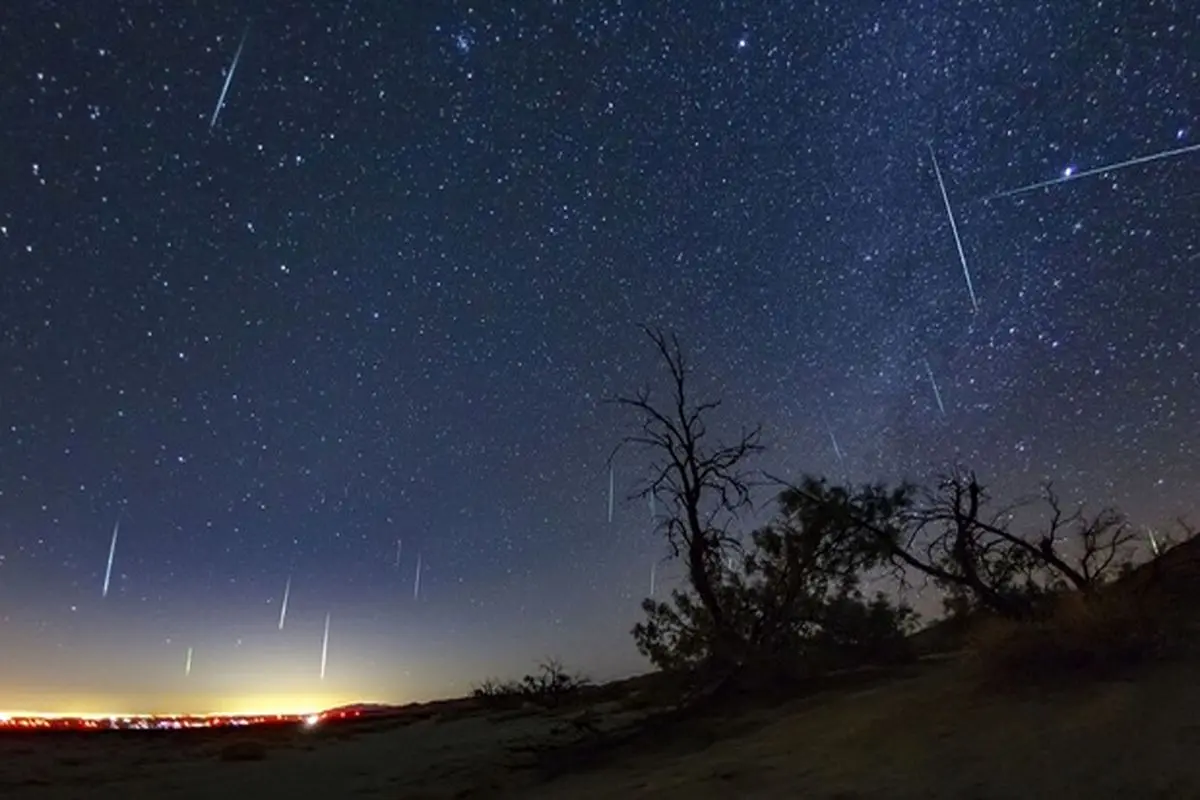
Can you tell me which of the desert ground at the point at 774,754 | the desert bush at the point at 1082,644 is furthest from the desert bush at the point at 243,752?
the desert bush at the point at 1082,644

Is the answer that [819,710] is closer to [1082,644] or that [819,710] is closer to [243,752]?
[1082,644]

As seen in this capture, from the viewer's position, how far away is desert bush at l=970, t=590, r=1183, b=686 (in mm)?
10484

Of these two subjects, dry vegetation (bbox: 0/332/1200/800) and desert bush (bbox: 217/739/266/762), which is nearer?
dry vegetation (bbox: 0/332/1200/800)

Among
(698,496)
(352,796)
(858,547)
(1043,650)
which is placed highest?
(698,496)

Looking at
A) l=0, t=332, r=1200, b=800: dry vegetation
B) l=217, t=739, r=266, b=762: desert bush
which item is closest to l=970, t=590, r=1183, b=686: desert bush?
l=0, t=332, r=1200, b=800: dry vegetation

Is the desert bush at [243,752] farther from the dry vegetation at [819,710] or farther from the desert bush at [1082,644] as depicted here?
the desert bush at [1082,644]

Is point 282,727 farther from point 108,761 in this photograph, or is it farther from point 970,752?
point 970,752

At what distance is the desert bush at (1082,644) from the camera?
413 inches

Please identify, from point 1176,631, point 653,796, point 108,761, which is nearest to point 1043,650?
point 1176,631

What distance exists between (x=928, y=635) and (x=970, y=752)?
16397mm

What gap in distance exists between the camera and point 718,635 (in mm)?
18000

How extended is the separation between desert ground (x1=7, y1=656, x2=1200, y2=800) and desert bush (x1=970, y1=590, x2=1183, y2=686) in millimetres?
406

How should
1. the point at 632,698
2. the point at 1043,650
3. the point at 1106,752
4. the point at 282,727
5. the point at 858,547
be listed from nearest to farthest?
the point at 1106,752 → the point at 1043,650 → the point at 858,547 → the point at 632,698 → the point at 282,727

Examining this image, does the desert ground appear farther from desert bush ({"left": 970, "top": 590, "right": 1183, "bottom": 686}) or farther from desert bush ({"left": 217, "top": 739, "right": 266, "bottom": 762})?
desert bush ({"left": 970, "top": 590, "right": 1183, "bottom": 686})
